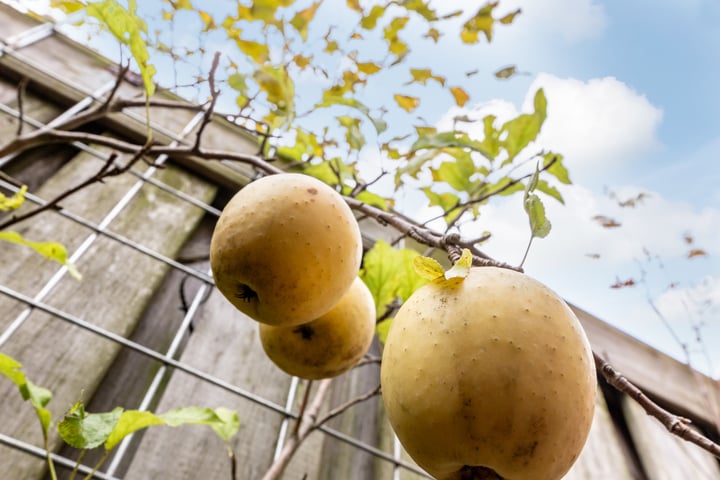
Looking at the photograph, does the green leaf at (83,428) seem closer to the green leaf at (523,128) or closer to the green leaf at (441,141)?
the green leaf at (441,141)

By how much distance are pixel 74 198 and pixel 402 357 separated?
3.94 ft

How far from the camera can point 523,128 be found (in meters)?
1.00

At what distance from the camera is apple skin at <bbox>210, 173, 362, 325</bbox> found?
573mm

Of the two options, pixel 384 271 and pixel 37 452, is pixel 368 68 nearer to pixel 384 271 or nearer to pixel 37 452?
pixel 384 271

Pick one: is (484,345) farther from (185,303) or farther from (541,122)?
(185,303)

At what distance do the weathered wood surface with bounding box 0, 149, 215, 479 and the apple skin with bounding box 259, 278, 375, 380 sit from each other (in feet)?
1.13

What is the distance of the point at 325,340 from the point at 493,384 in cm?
45

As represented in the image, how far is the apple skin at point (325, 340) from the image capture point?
2.60 ft

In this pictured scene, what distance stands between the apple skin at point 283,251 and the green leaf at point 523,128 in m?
0.57

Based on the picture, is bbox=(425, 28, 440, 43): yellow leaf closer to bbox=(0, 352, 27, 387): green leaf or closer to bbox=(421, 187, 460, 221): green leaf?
bbox=(421, 187, 460, 221): green leaf

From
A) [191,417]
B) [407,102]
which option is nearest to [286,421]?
[191,417]

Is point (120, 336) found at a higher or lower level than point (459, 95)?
lower

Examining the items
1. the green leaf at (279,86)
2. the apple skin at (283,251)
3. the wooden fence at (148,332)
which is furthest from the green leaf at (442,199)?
the apple skin at (283,251)

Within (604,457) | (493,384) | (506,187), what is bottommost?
(604,457)
